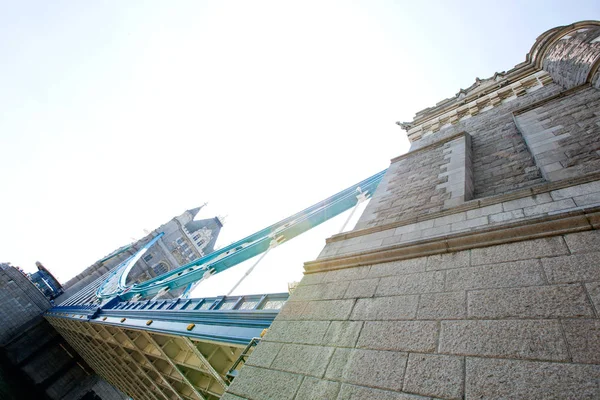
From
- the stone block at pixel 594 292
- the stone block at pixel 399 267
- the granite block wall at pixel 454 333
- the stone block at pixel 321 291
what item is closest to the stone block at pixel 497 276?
the granite block wall at pixel 454 333

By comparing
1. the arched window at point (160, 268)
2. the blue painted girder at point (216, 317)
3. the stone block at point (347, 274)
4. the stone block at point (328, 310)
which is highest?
the stone block at point (347, 274)

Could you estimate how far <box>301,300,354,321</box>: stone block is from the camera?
3.16 meters

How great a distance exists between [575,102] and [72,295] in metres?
47.6

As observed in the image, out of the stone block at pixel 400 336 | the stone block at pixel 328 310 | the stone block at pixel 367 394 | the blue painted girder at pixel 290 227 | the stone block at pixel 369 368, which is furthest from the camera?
the blue painted girder at pixel 290 227

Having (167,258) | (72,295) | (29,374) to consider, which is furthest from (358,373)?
(167,258)

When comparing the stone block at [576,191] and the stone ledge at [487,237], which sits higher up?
the stone ledge at [487,237]

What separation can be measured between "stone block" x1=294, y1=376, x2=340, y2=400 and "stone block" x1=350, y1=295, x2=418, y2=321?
745 millimetres

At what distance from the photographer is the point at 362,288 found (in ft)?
11.1

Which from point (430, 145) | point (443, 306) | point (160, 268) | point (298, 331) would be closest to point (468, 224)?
point (443, 306)

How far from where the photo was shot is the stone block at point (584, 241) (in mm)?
2277

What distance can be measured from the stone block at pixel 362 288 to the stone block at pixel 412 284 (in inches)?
3.3

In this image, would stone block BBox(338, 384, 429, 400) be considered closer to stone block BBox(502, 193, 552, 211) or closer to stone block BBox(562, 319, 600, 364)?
stone block BBox(562, 319, 600, 364)

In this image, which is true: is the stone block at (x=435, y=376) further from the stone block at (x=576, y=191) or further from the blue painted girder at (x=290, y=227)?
the blue painted girder at (x=290, y=227)

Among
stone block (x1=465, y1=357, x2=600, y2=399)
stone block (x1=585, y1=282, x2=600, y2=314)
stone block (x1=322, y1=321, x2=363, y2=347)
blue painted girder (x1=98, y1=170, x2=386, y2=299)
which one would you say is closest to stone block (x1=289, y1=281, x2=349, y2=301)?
stone block (x1=322, y1=321, x2=363, y2=347)
